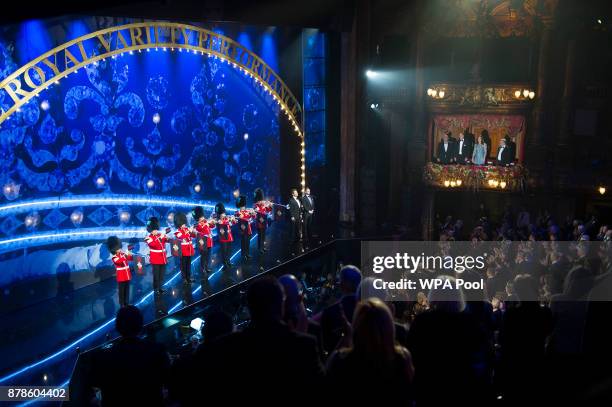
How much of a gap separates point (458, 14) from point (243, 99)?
20.9 ft

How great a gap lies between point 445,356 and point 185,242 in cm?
768

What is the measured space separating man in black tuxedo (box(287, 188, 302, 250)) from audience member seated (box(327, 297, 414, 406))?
10.6 meters

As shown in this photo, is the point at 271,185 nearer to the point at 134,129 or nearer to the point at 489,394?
the point at 134,129

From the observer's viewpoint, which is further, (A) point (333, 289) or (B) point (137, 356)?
(A) point (333, 289)

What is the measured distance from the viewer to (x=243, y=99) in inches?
558

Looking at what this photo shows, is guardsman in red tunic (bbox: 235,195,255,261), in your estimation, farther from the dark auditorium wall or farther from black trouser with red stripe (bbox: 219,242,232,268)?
the dark auditorium wall

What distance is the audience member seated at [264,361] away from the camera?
10.00 feet

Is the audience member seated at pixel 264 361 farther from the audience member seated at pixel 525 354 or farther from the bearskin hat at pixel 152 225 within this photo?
the bearskin hat at pixel 152 225

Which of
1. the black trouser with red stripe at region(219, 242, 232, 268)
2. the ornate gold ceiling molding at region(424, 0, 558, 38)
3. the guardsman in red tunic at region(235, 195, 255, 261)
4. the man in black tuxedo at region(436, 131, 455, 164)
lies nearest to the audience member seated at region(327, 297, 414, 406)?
the black trouser with red stripe at region(219, 242, 232, 268)

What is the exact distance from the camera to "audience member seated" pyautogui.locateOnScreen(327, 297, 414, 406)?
10.1 ft

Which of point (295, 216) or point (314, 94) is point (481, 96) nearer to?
point (314, 94)

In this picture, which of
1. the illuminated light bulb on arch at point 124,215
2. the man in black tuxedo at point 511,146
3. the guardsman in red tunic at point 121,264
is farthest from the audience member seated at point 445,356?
the man in black tuxedo at point 511,146

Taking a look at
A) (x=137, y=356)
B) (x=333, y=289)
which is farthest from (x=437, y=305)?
(x=333, y=289)

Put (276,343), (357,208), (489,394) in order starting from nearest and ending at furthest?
(276,343)
(489,394)
(357,208)
